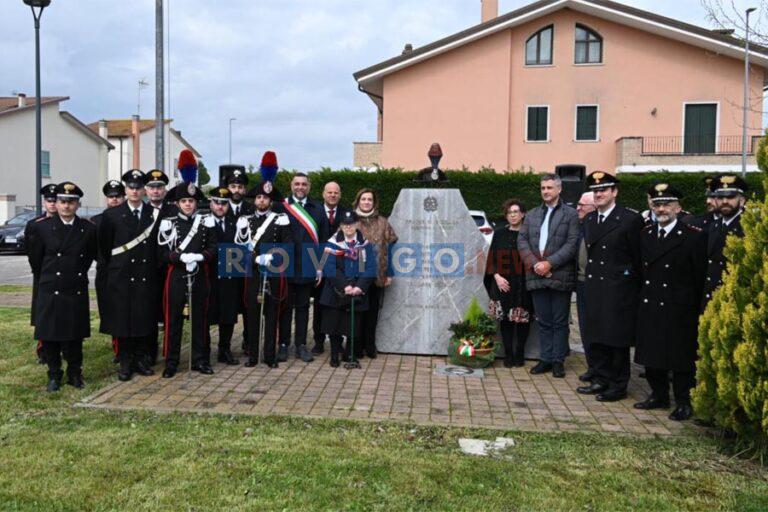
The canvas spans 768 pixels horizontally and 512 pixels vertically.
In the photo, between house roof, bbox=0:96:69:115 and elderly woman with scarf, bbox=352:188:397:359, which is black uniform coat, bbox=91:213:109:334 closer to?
elderly woman with scarf, bbox=352:188:397:359

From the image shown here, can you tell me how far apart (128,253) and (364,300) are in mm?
2461

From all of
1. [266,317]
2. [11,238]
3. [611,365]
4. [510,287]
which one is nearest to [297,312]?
[266,317]

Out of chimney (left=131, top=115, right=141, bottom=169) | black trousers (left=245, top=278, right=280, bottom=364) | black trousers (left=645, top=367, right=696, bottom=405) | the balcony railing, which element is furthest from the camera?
chimney (left=131, top=115, right=141, bottom=169)

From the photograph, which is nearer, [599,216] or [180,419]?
[180,419]

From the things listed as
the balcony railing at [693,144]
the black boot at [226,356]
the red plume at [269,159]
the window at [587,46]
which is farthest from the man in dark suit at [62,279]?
the window at [587,46]

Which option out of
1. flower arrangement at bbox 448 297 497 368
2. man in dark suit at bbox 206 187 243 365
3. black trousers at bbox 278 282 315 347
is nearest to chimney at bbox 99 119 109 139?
man in dark suit at bbox 206 187 243 365

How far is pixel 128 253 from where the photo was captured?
613cm

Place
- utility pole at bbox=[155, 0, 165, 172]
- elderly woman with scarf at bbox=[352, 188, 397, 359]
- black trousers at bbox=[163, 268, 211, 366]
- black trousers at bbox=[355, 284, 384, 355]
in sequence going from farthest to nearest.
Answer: utility pole at bbox=[155, 0, 165, 172]
black trousers at bbox=[355, 284, 384, 355]
elderly woman with scarf at bbox=[352, 188, 397, 359]
black trousers at bbox=[163, 268, 211, 366]

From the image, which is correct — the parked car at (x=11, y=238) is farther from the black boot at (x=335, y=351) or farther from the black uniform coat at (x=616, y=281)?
the black uniform coat at (x=616, y=281)

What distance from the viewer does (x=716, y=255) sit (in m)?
4.93

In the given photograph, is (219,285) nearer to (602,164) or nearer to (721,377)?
(721,377)

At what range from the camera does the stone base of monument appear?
762 cm

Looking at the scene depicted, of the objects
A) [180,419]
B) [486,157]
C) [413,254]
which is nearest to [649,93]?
[486,157]

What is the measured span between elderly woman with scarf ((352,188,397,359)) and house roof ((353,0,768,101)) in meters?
20.0
